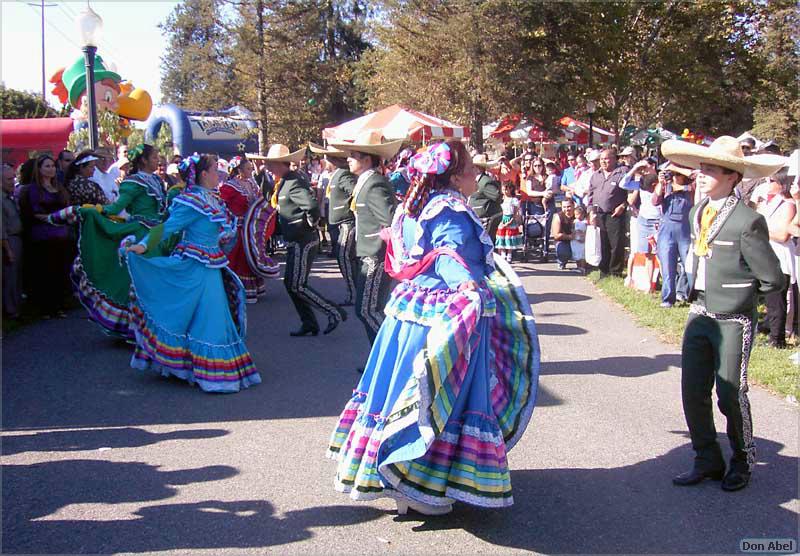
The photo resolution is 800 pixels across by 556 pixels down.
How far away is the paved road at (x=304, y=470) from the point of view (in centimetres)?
402

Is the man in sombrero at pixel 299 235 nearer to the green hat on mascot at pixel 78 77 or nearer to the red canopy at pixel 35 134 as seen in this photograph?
the green hat on mascot at pixel 78 77

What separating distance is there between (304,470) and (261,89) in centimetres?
2112

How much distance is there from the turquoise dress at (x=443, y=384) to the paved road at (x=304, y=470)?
327 mm

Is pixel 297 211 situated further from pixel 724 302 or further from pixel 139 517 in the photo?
pixel 724 302

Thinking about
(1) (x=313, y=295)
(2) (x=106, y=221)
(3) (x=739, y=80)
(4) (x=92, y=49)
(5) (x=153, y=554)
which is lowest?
(5) (x=153, y=554)

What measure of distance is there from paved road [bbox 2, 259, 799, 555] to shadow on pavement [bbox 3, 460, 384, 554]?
12 millimetres

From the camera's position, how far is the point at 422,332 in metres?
4.04

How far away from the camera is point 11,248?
962cm

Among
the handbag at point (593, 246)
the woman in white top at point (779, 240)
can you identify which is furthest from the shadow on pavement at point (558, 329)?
the handbag at point (593, 246)

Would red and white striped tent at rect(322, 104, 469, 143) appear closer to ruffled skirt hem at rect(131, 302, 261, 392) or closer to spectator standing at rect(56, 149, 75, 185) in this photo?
spectator standing at rect(56, 149, 75, 185)

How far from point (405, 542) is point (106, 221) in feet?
20.4

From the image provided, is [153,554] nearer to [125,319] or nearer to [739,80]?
[125,319]

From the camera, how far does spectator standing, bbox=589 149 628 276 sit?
12.1 metres

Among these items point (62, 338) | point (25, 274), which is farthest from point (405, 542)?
point (25, 274)
